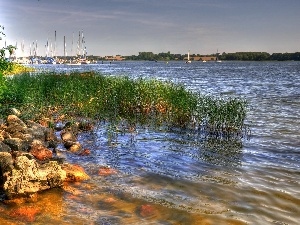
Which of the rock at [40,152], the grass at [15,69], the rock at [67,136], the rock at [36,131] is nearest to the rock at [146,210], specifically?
the rock at [40,152]

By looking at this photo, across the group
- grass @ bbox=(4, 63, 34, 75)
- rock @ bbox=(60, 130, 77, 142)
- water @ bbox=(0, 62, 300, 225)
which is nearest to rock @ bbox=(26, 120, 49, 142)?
rock @ bbox=(60, 130, 77, 142)

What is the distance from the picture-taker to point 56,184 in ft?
35.8

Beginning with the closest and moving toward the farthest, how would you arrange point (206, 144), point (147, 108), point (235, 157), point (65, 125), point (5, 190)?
point (5, 190)
point (235, 157)
point (206, 144)
point (65, 125)
point (147, 108)

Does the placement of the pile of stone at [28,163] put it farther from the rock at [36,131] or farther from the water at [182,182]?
the water at [182,182]

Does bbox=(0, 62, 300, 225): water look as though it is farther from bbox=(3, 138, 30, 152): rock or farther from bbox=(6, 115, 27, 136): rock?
bbox=(6, 115, 27, 136): rock

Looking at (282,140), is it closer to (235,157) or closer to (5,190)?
(235,157)

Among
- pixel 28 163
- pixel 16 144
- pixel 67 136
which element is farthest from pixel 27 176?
pixel 67 136

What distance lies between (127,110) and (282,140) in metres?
9.43

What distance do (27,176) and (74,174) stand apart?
180cm

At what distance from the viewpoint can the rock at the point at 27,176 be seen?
32.8 feet

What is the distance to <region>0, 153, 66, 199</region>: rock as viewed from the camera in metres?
9.98

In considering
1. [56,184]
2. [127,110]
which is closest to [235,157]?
[56,184]

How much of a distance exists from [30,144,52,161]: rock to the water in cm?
110

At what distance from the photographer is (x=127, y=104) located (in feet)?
75.6
